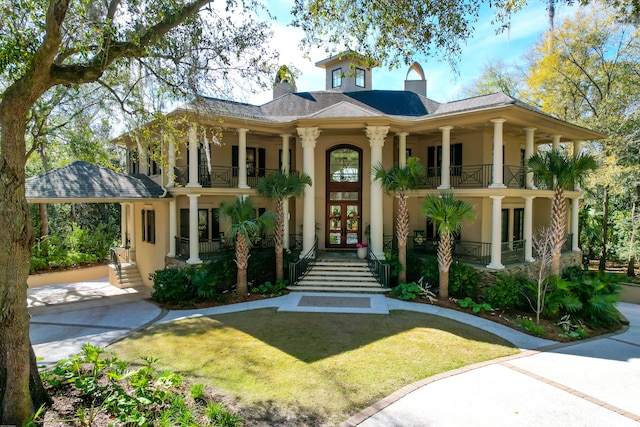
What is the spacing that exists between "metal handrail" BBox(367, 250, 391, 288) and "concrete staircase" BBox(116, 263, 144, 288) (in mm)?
11346

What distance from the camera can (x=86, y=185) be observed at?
1446 centimetres

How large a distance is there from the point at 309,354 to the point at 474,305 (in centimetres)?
666

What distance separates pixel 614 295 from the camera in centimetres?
1170

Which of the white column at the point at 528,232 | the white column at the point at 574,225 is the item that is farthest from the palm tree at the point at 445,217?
the white column at the point at 574,225

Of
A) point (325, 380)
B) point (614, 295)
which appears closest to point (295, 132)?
point (325, 380)

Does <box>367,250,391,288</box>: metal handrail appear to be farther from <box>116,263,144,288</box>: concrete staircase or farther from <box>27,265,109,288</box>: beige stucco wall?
<box>27,265,109,288</box>: beige stucco wall

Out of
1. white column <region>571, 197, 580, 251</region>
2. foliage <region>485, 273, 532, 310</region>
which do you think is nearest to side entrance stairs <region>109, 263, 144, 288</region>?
foliage <region>485, 273, 532, 310</region>

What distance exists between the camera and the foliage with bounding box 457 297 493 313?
11.8 m

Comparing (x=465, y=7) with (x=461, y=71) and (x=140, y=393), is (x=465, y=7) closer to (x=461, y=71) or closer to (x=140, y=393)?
(x=461, y=71)

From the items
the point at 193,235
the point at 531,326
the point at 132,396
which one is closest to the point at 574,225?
the point at 531,326

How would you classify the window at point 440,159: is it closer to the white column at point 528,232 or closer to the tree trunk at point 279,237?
the white column at point 528,232

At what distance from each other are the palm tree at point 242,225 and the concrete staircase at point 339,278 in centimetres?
195

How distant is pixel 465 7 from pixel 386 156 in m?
9.65

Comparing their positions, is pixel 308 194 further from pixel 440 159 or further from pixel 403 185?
pixel 440 159
